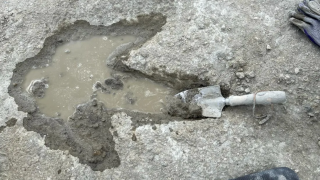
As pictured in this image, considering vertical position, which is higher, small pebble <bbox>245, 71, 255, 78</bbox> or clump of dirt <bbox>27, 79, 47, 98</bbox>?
→ small pebble <bbox>245, 71, 255, 78</bbox>

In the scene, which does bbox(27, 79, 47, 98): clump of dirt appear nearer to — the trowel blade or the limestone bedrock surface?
the limestone bedrock surface

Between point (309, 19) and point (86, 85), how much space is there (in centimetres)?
294

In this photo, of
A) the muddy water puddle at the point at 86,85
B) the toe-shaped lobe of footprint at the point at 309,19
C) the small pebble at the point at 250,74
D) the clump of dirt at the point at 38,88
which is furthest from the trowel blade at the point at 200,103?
the clump of dirt at the point at 38,88

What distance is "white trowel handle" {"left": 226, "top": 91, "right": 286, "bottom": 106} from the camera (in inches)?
124

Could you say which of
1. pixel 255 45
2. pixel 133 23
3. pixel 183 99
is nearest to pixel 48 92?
pixel 133 23

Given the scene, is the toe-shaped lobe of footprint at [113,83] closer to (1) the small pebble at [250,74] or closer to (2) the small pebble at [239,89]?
(2) the small pebble at [239,89]

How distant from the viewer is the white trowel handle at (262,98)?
3150mm

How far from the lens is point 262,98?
3180 millimetres

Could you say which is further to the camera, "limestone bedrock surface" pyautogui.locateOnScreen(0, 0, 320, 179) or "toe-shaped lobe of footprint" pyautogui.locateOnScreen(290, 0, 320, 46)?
"toe-shaped lobe of footprint" pyautogui.locateOnScreen(290, 0, 320, 46)

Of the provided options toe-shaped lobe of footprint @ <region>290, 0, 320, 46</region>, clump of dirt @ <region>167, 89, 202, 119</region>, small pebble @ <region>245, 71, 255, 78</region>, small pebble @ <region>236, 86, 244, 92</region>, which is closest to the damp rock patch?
clump of dirt @ <region>167, 89, 202, 119</region>

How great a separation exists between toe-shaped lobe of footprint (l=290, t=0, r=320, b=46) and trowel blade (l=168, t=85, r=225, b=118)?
1353mm

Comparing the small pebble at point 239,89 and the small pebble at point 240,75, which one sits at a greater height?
the small pebble at point 240,75

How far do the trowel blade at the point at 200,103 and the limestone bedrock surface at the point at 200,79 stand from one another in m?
0.12

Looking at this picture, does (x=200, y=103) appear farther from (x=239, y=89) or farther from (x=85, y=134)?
(x=85, y=134)
